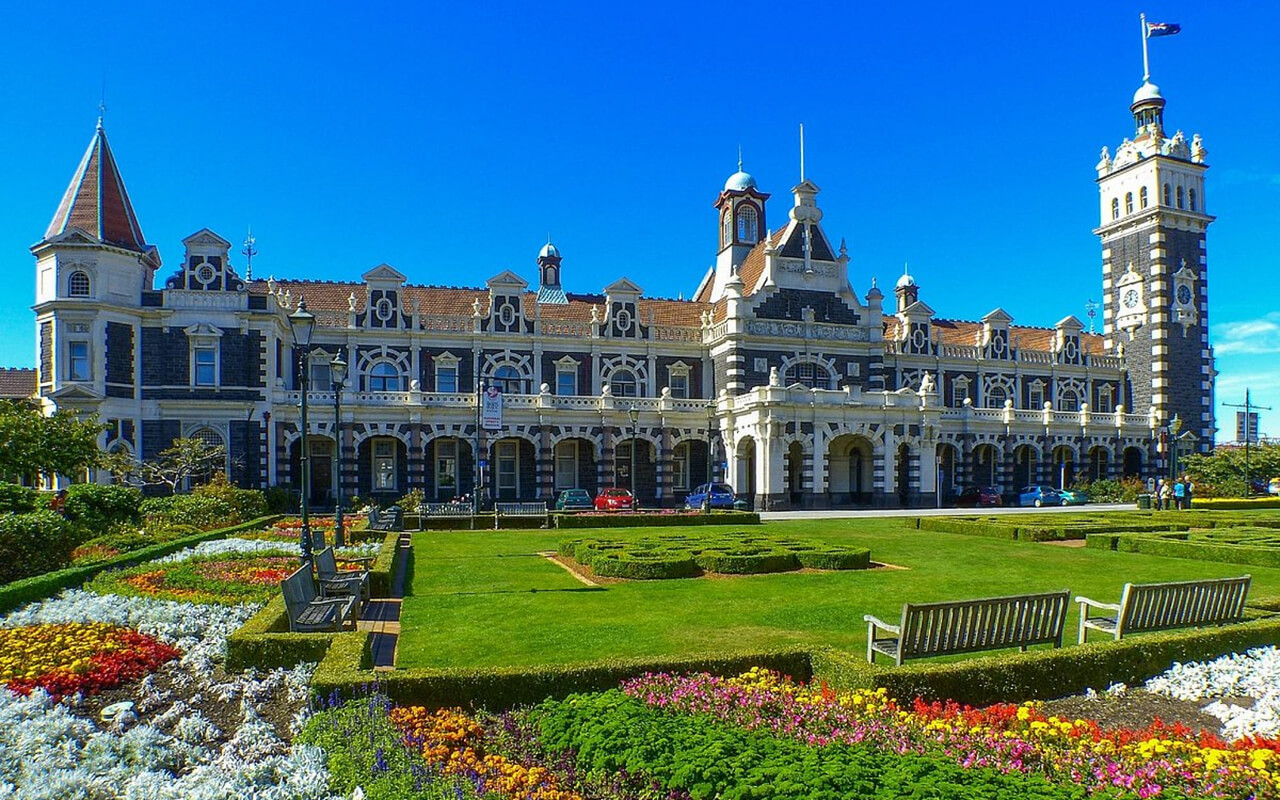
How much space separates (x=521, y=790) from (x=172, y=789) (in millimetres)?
2447

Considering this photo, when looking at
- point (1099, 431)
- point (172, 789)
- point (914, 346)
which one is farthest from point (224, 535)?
point (1099, 431)

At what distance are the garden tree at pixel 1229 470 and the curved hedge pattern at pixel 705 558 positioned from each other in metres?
40.3

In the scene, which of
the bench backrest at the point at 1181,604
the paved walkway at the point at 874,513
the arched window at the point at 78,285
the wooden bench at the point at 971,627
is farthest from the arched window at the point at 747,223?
the wooden bench at the point at 971,627

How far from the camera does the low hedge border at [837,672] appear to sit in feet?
27.7

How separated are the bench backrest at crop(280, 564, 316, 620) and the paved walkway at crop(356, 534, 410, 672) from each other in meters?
0.91

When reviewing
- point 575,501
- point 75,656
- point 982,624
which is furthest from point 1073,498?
point 75,656

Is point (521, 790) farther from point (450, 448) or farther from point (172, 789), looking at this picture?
point (450, 448)

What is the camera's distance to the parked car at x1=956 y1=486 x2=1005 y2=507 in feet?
161

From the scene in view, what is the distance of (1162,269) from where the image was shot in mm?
58000

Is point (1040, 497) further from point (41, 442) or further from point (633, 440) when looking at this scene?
point (41, 442)

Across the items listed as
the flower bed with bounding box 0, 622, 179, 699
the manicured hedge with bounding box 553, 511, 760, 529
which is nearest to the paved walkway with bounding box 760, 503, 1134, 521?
the manicured hedge with bounding box 553, 511, 760, 529

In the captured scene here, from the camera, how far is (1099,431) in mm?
55500

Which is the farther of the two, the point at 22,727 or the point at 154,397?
the point at 154,397

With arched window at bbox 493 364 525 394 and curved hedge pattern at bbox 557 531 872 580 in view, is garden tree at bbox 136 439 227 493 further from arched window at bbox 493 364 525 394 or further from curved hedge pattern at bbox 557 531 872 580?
curved hedge pattern at bbox 557 531 872 580
